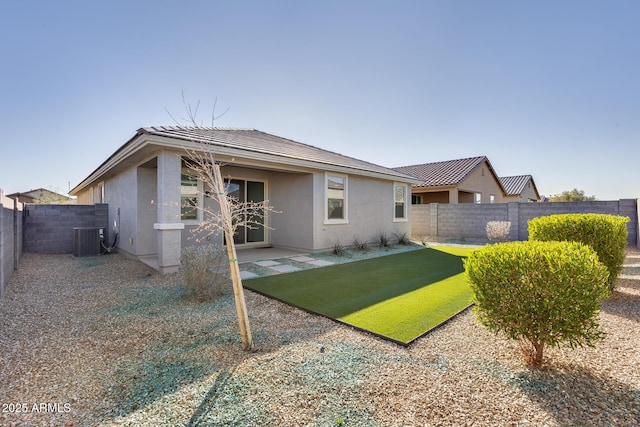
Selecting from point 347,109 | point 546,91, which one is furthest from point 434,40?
point 546,91

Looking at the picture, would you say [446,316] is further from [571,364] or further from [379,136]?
[379,136]

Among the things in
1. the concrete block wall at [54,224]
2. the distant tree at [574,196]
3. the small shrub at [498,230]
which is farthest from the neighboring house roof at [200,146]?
the distant tree at [574,196]

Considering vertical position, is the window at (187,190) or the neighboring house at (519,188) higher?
the neighboring house at (519,188)

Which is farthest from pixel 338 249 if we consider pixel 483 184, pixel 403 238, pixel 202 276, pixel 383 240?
pixel 483 184

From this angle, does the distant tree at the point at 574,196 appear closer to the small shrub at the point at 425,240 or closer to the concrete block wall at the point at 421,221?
the concrete block wall at the point at 421,221

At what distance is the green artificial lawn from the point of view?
3.99 metres

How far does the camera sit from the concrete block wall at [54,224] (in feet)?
33.4

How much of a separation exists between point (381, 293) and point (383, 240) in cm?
636

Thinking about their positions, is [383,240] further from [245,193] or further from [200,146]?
[200,146]

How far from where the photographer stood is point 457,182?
698 inches

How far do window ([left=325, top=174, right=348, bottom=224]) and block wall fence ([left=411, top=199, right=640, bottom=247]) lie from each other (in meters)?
7.05

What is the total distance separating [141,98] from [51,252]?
26.8 feet

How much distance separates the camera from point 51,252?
1045cm

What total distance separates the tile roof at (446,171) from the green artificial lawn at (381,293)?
11292 millimetres
